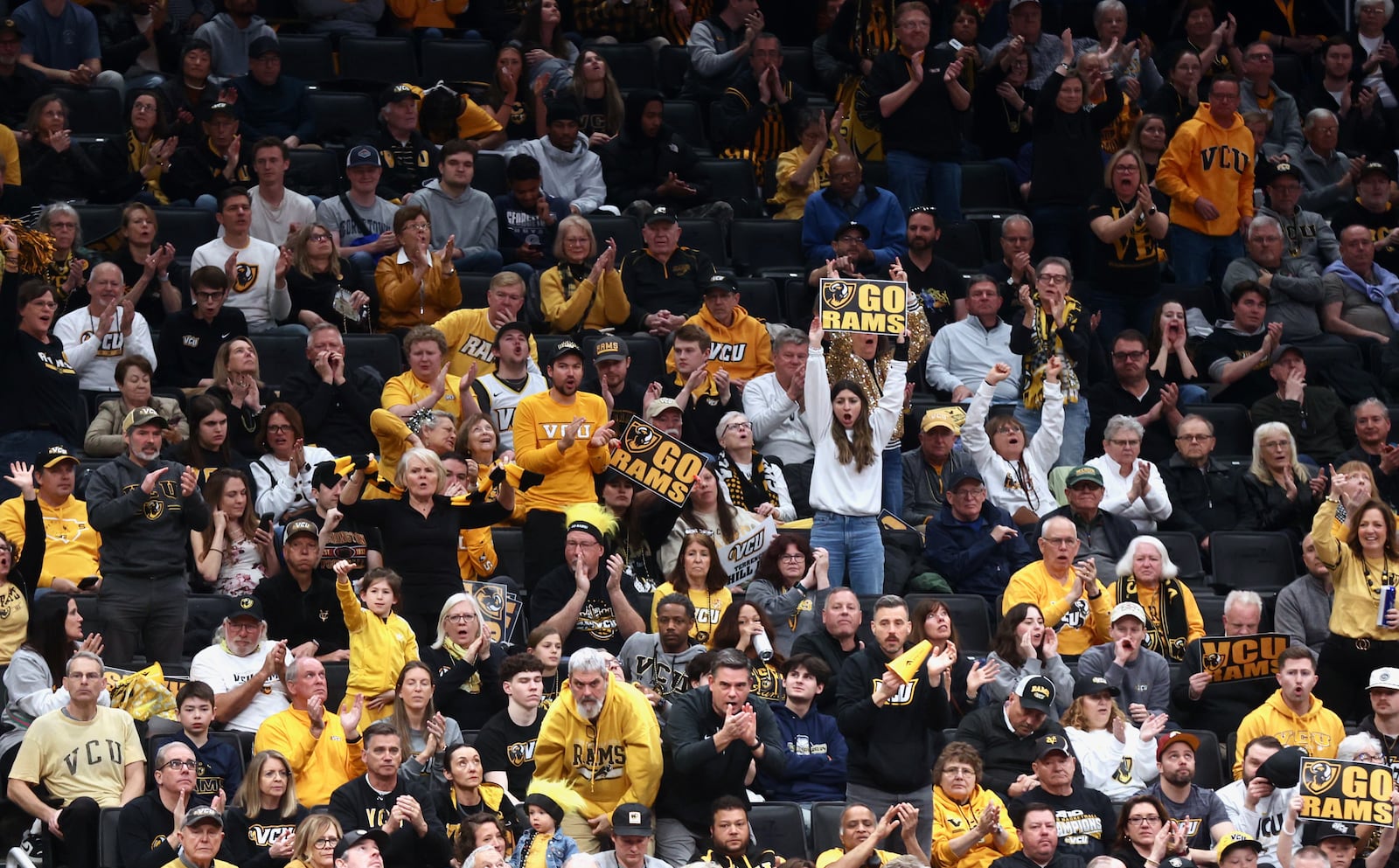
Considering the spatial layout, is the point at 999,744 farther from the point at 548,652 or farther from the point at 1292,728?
the point at 548,652

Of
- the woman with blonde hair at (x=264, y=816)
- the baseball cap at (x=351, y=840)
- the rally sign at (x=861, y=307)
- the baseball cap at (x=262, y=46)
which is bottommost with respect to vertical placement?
the woman with blonde hair at (x=264, y=816)

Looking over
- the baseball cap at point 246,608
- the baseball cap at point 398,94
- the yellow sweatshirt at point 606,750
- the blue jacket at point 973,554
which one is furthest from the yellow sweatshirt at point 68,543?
the blue jacket at point 973,554

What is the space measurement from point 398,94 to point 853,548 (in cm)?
403

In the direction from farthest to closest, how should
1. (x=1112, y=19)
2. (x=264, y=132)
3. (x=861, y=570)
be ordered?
(x=1112, y=19), (x=264, y=132), (x=861, y=570)

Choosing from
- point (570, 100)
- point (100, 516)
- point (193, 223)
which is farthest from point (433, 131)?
point (100, 516)

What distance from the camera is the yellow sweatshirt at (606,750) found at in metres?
9.66

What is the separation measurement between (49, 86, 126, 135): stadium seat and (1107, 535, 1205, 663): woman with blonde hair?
6384 mm

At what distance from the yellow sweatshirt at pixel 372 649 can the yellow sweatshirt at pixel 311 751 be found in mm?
214

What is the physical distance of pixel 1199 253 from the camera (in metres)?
14.2

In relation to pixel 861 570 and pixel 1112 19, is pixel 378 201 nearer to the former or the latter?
pixel 861 570

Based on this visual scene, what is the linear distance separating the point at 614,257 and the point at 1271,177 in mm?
4177

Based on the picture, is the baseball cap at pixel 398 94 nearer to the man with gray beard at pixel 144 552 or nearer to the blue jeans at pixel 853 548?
the man with gray beard at pixel 144 552

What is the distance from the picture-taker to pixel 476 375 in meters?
12.0

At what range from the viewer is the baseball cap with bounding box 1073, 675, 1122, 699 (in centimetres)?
1050
